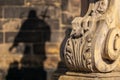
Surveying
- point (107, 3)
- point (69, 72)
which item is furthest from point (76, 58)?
point (107, 3)

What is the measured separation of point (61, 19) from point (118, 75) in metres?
6.55

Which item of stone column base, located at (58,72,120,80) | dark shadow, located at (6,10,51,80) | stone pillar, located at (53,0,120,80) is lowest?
dark shadow, located at (6,10,51,80)

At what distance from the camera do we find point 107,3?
5621 mm

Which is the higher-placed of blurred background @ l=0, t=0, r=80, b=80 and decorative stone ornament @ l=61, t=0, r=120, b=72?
decorative stone ornament @ l=61, t=0, r=120, b=72

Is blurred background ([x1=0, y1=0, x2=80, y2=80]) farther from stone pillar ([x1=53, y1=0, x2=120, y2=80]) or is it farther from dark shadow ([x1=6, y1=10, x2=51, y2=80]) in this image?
stone pillar ([x1=53, y1=0, x2=120, y2=80])

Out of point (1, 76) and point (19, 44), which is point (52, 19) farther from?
point (1, 76)

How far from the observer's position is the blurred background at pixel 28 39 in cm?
1149

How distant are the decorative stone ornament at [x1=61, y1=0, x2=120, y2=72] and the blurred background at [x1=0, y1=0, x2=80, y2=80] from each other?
5.90 metres

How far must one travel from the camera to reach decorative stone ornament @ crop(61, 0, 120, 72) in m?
5.27

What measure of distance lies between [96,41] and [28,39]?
645 cm

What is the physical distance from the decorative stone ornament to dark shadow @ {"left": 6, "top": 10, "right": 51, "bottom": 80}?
19.3 ft

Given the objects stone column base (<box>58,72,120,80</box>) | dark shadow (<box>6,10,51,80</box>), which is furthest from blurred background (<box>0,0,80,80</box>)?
stone column base (<box>58,72,120,80</box>)

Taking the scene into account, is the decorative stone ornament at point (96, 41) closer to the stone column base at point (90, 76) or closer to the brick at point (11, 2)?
the stone column base at point (90, 76)

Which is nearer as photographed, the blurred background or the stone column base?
the stone column base
